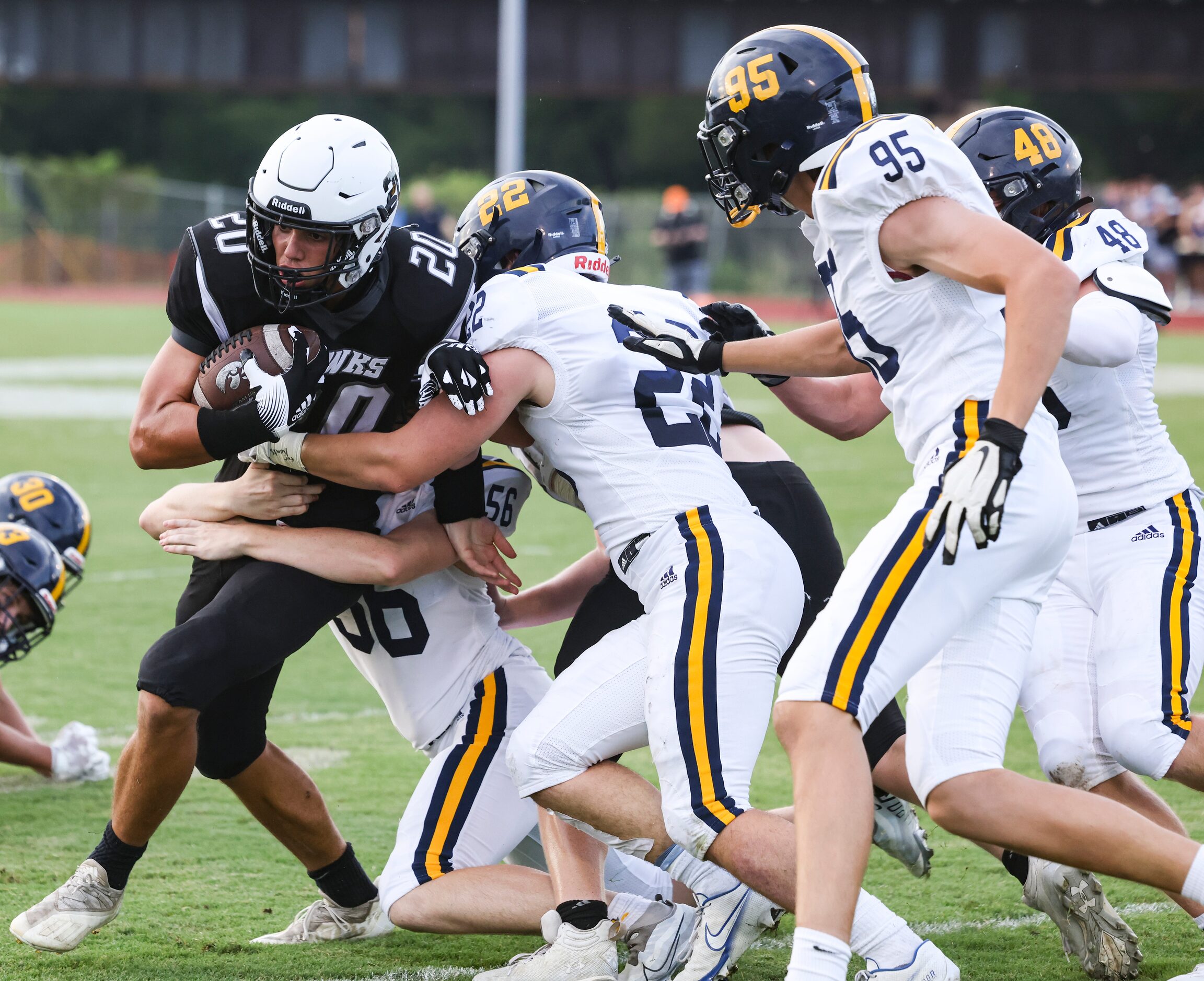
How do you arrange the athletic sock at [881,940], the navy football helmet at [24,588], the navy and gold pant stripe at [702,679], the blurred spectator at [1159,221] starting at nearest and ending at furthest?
the athletic sock at [881,940] → the navy and gold pant stripe at [702,679] → the navy football helmet at [24,588] → the blurred spectator at [1159,221]

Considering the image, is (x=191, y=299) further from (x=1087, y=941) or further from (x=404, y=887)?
(x=1087, y=941)

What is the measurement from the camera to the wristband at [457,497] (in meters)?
3.55

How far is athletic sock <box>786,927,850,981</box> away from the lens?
255 cm

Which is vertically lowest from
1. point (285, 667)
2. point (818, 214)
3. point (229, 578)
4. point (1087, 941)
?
point (285, 667)

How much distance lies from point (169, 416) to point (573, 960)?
1.46 metres

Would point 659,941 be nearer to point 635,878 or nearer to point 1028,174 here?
point 635,878

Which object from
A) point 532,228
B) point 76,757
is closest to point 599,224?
point 532,228

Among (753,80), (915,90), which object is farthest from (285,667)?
(915,90)

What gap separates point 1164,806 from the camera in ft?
11.3

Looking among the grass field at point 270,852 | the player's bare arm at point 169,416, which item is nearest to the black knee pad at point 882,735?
the grass field at point 270,852

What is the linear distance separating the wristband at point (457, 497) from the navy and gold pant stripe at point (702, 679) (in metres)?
0.60

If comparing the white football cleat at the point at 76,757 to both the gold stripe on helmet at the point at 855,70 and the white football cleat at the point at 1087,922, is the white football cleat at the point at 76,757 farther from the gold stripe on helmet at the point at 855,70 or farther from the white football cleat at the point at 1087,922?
the gold stripe on helmet at the point at 855,70

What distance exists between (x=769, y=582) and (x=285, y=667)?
3.28m

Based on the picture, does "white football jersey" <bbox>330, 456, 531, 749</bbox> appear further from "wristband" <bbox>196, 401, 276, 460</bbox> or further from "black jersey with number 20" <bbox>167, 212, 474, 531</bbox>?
"wristband" <bbox>196, 401, 276, 460</bbox>
